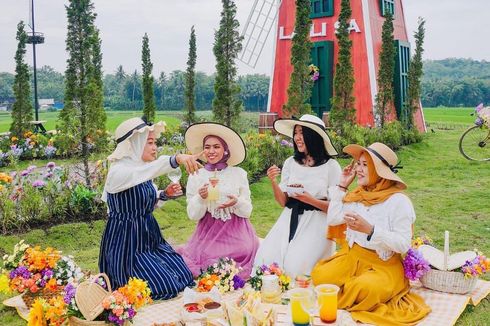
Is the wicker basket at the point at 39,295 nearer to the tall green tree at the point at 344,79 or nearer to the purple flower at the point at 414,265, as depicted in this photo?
the purple flower at the point at 414,265

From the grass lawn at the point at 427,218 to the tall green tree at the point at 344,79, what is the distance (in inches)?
83.9

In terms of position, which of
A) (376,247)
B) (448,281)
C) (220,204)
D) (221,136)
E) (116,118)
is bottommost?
(448,281)

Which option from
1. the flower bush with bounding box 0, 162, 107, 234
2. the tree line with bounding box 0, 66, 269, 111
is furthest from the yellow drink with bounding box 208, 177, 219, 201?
the tree line with bounding box 0, 66, 269, 111

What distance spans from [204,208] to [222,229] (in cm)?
27

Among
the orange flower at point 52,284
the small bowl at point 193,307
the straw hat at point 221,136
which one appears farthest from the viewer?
the straw hat at point 221,136

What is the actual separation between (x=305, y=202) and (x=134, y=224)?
151 cm

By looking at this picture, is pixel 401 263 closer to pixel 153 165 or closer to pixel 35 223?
pixel 153 165

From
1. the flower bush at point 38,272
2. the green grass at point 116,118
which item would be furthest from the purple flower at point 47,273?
the green grass at point 116,118

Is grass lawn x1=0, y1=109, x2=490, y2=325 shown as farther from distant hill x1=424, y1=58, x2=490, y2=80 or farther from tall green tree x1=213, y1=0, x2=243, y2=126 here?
distant hill x1=424, y1=58, x2=490, y2=80

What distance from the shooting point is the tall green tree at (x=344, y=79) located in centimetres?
1314

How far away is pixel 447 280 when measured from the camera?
4387 mm

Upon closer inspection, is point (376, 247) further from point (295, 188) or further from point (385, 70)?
point (385, 70)

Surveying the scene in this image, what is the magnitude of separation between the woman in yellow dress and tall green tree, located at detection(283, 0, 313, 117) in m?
8.14

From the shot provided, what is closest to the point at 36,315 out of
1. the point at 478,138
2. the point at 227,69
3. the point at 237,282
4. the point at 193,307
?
the point at 193,307
